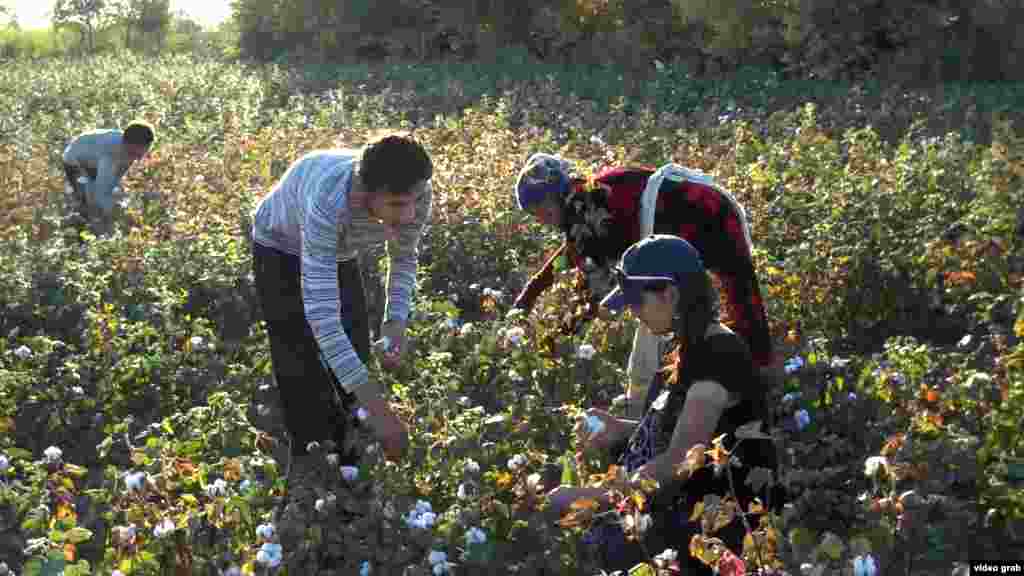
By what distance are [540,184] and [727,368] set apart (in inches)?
40.7

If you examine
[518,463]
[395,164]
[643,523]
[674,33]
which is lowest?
[674,33]

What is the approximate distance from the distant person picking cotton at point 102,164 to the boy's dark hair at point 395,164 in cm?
485

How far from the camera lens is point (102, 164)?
8.08 m

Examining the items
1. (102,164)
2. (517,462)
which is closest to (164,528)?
(517,462)

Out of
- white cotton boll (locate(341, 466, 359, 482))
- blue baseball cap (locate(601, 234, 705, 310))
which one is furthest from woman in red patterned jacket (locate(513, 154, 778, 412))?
white cotton boll (locate(341, 466, 359, 482))

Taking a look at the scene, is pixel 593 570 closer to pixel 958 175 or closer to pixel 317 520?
pixel 317 520

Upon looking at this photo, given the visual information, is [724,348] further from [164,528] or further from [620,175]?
[164,528]

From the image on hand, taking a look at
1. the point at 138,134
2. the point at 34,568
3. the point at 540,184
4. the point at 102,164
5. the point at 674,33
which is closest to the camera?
the point at 34,568

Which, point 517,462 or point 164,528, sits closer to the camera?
point 164,528

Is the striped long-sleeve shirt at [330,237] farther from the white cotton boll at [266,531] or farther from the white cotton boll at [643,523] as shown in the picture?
the white cotton boll at [643,523]

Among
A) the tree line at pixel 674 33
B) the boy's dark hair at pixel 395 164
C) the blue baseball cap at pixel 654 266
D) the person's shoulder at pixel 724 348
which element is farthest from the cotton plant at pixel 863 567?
the tree line at pixel 674 33

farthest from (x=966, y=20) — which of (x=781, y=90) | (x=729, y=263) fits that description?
(x=729, y=263)

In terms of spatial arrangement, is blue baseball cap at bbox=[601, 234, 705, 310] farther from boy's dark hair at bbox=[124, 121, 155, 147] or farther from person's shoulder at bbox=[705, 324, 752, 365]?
boy's dark hair at bbox=[124, 121, 155, 147]

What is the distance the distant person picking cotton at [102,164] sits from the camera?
787 cm
